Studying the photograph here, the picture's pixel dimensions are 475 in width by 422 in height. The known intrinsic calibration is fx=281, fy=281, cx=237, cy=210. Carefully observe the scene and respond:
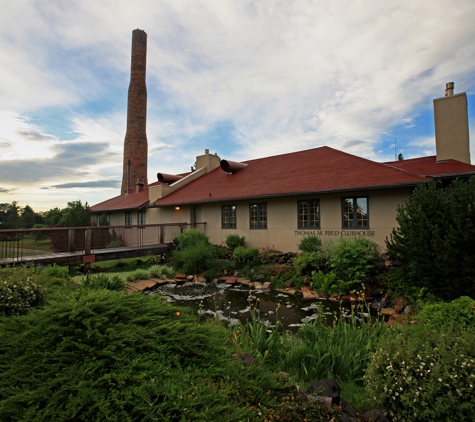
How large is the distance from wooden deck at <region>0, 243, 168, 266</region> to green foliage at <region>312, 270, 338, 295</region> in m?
8.90

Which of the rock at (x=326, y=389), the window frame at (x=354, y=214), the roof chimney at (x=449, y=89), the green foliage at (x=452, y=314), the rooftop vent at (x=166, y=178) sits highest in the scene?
the roof chimney at (x=449, y=89)

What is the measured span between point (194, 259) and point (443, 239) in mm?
9352

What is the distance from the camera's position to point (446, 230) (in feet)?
22.4

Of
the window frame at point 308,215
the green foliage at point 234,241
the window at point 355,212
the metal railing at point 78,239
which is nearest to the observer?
the metal railing at point 78,239

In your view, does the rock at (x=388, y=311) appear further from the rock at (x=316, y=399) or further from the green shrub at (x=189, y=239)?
the green shrub at (x=189, y=239)

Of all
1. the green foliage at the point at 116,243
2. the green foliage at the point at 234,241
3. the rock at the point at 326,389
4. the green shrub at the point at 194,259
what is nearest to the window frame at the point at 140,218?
the green foliage at the point at 116,243

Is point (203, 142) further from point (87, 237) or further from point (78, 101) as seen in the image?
point (87, 237)

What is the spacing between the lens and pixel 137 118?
105 feet

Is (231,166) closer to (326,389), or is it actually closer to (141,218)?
(141,218)

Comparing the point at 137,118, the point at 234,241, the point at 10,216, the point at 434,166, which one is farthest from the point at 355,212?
the point at 10,216

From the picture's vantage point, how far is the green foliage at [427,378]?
235 cm

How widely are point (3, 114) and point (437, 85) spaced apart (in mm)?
19347

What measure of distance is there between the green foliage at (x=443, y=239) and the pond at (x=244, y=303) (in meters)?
2.35

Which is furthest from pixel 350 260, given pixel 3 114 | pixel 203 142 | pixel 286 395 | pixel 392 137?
pixel 203 142
